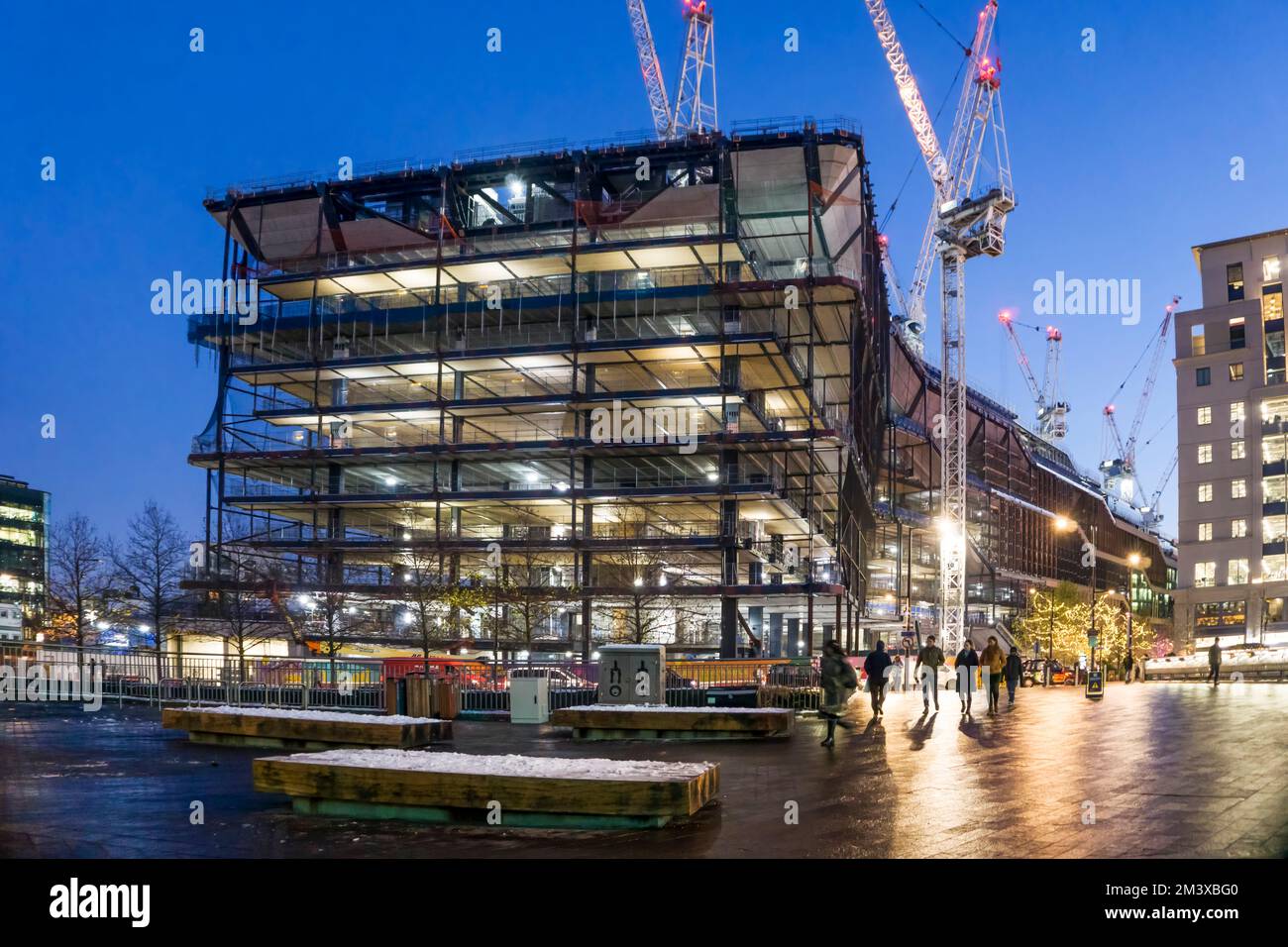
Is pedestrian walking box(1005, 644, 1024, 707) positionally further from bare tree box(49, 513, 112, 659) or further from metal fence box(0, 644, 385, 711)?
bare tree box(49, 513, 112, 659)

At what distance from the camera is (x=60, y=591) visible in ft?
211

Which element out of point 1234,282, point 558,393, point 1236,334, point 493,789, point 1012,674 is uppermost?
point 1234,282

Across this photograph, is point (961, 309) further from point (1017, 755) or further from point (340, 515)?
point (1017, 755)

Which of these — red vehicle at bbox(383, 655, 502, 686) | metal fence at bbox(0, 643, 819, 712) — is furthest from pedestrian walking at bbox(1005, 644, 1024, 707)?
red vehicle at bbox(383, 655, 502, 686)

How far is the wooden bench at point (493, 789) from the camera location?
34.5 ft

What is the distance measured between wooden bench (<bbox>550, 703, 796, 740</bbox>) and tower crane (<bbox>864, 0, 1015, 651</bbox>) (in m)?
74.7

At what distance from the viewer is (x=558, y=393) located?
3034 inches

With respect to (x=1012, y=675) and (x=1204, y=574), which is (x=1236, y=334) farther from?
(x=1012, y=675)

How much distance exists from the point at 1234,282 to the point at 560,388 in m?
68.4

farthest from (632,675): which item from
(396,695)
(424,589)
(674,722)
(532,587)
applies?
(532,587)

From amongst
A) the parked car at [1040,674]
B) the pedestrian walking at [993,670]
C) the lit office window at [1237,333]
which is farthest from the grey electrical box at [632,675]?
the lit office window at [1237,333]

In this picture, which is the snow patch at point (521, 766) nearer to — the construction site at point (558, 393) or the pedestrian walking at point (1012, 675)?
the pedestrian walking at point (1012, 675)

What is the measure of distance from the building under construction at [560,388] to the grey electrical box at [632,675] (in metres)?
42.9
